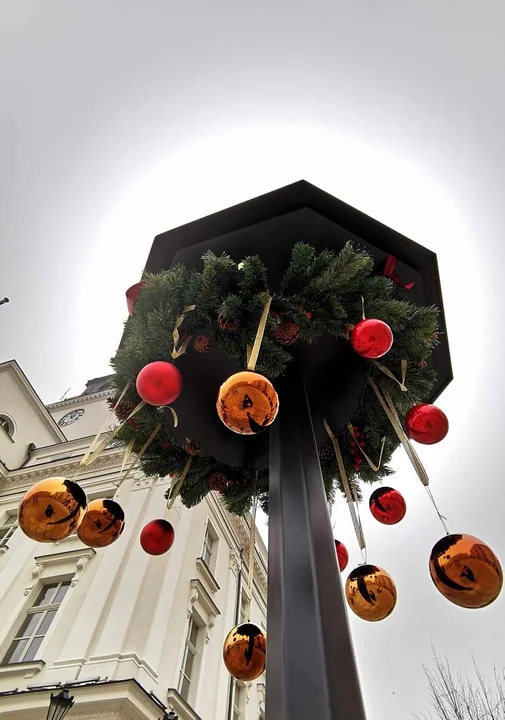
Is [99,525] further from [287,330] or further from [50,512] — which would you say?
[287,330]

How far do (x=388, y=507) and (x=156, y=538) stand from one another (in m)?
1.47

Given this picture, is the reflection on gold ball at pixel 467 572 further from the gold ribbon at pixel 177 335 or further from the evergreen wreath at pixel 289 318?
the gold ribbon at pixel 177 335

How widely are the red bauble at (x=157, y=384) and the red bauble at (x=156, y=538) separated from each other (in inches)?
44.5

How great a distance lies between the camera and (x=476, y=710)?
1111cm

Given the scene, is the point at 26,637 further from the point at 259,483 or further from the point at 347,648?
the point at 347,648

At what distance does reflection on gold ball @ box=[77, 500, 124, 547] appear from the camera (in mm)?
2299

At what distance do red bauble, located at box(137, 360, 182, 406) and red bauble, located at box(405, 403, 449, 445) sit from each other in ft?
4.13

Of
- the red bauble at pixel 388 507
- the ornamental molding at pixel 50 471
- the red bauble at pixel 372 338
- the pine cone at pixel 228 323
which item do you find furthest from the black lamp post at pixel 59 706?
the ornamental molding at pixel 50 471

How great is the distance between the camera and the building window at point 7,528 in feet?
34.8

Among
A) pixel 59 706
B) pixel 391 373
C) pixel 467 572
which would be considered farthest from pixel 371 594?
pixel 59 706

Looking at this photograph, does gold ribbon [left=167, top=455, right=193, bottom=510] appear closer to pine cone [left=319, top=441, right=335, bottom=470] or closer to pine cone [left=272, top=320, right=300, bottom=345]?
pine cone [left=319, top=441, right=335, bottom=470]

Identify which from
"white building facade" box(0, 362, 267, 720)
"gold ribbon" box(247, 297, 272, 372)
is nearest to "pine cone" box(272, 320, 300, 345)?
"gold ribbon" box(247, 297, 272, 372)

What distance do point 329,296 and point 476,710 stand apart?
14.1 m

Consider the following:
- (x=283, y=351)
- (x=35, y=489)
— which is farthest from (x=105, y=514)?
(x=283, y=351)
